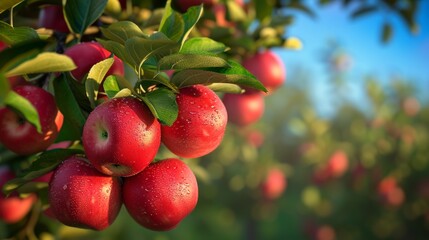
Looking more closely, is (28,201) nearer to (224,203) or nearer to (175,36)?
(175,36)

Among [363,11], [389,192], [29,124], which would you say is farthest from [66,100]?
[389,192]

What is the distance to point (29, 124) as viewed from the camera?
0.96 meters

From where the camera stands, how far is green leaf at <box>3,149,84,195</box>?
3.22 ft

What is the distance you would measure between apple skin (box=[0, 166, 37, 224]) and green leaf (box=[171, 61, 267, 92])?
2.48 feet

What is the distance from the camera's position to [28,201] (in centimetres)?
148

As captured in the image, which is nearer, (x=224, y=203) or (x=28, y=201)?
(x=28, y=201)

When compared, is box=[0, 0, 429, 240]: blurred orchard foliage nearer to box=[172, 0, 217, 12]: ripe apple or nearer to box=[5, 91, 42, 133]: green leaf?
box=[172, 0, 217, 12]: ripe apple

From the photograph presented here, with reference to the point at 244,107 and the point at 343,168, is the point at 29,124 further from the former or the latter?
the point at 343,168

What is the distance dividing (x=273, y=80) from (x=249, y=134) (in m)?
3.28

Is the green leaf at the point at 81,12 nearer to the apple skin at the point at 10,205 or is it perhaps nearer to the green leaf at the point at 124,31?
the green leaf at the point at 124,31

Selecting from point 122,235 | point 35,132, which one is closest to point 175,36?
point 35,132

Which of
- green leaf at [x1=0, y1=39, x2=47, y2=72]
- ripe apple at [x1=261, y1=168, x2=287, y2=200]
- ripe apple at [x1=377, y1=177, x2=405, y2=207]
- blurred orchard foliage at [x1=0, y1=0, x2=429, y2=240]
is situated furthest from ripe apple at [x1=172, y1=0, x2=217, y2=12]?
ripe apple at [x1=377, y1=177, x2=405, y2=207]

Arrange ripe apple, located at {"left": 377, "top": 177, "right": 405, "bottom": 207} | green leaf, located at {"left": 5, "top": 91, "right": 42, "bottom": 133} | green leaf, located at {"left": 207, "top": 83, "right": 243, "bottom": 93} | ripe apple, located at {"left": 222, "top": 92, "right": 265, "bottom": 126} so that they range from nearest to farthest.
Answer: green leaf, located at {"left": 5, "top": 91, "right": 42, "bottom": 133} < green leaf, located at {"left": 207, "top": 83, "right": 243, "bottom": 93} < ripe apple, located at {"left": 222, "top": 92, "right": 265, "bottom": 126} < ripe apple, located at {"left": 377, "top": 177, "right": 405, "bottom": 207}

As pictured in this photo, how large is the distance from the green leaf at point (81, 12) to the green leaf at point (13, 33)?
0.17 meters
